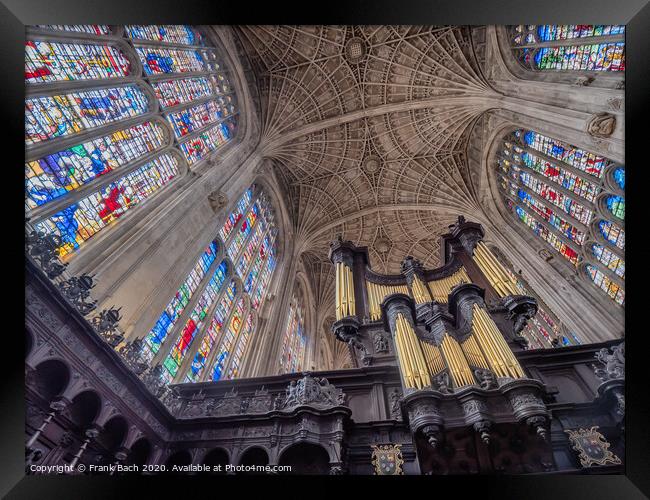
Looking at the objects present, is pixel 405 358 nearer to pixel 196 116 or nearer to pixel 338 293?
pixel 338 293

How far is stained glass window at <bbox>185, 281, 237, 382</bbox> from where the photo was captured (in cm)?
875

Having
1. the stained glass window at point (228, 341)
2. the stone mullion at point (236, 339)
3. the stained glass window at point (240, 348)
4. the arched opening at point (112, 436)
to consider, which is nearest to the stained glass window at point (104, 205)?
the arched opening at point (112, 436)

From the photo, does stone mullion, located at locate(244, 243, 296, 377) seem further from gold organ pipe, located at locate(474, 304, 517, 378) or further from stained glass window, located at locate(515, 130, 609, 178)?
stained glass window, located at locate(515, 130, 609, 178)

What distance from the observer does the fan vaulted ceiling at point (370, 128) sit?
49.7 feet

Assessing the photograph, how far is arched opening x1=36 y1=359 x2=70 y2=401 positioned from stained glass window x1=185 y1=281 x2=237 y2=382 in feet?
13.6

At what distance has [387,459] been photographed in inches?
206

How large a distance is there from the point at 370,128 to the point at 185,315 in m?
12.8

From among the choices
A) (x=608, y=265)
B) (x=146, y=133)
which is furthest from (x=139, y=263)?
(x=608, y=265)

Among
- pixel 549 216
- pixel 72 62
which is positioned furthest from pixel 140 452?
pixel 549 216

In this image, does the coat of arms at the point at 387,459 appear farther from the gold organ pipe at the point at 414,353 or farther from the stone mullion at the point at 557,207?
the stone mullion at the point at 557,207

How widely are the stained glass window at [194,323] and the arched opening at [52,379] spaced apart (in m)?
2.67

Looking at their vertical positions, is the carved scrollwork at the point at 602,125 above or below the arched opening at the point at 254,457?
above

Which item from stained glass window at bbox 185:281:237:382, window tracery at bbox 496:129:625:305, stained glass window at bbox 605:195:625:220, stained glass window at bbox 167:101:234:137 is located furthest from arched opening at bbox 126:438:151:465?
stained glass window at bbox 605:195:625:220

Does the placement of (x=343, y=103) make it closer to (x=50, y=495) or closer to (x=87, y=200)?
(x=87, y=200)
